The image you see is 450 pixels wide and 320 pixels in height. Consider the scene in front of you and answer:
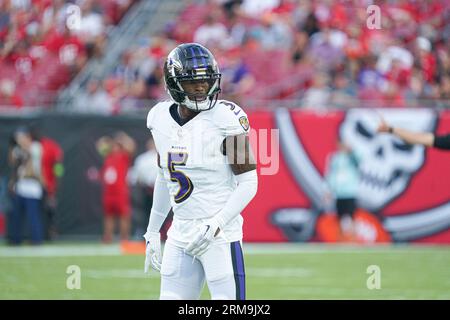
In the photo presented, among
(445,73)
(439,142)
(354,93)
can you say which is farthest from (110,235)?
(439,142)

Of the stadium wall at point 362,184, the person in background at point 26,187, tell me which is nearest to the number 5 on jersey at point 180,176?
the stadium wall at point 362,184

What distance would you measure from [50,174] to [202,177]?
10.8 m

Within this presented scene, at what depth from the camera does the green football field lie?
9852 mm

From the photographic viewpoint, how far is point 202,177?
5637 mm

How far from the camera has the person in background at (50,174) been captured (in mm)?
15961

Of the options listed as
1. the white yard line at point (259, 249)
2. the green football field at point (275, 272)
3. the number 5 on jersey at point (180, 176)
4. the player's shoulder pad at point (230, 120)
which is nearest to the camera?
the player's shoulder pad at point (230, 120)

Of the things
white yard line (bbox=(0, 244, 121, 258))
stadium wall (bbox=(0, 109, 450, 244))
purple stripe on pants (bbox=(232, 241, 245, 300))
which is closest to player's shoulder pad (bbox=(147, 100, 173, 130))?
purple stripe on pants (bbox=(232, 241, 245, 300))

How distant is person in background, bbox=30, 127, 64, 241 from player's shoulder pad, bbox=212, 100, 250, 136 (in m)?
10.5

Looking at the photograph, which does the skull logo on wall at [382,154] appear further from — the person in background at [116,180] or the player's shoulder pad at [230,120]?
the player's shoulder pad at [230,120]

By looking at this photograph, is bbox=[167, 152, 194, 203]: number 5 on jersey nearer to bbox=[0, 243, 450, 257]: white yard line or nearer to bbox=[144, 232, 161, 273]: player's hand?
bbox=[144, 232, 161, 273]: player's hand

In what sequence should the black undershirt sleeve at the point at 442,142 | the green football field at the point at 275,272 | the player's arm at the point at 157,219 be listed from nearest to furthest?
the player's arm at the point at 157,219, the black undershirt sleeve at the point at 442,142, the green football field at the point at 275,272

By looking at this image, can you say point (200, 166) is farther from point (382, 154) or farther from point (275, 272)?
point (382, 154)

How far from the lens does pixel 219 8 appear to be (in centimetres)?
1873

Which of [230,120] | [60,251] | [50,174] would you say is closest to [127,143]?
[50,174]
